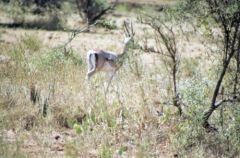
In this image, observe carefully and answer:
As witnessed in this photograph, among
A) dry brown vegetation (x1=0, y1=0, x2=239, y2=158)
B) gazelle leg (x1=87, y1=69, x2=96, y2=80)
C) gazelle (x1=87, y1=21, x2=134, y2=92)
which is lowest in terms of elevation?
dry brown vegetation (x1=0, y1=0, x2=239, y2=158)

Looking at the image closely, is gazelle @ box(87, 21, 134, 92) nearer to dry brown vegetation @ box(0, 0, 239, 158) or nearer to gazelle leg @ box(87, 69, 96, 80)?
gazelle leg @ box(87, 69, 96, 80)

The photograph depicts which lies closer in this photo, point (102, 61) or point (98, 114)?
point (98, 114)

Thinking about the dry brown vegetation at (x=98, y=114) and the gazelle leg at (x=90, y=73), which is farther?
the gazelle leg at (x=90, y=73)

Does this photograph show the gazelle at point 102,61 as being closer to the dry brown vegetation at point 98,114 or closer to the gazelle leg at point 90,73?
the gazelle leg at point 90,73

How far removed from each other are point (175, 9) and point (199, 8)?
34 centimetres

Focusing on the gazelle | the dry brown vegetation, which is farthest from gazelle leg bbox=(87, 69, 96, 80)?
the dry brown vegetation

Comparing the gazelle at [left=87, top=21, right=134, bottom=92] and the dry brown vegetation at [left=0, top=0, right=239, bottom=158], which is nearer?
the dry brown vegetation at [left=0, top=0, right=239, bottom=158]

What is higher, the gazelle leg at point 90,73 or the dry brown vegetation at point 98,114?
the gazelle leg at point 90,73

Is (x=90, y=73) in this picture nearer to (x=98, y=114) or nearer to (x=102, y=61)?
(x=102, y=61)

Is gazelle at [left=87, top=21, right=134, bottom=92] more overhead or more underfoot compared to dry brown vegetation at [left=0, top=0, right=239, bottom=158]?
more overhead

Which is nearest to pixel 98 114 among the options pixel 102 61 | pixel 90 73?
pixel 90 73

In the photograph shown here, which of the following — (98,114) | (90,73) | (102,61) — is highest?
(102,61)

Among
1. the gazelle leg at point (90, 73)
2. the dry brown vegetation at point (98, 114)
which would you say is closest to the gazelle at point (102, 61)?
the gazelle leg at point (90, 73)

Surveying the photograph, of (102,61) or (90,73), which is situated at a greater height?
(102,61)
